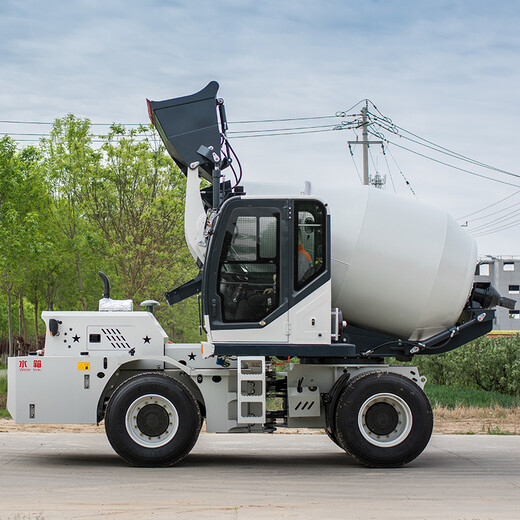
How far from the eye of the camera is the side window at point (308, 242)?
33.8 ft

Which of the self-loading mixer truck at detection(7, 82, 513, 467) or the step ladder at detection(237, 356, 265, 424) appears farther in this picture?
the step ladder at detection(237, 356, 265, 424)

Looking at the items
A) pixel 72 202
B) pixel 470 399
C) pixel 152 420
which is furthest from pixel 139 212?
pixel 152 420

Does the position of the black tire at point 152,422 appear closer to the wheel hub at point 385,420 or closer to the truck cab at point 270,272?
the truck cab at point 270,272

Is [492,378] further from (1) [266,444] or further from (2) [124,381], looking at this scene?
(2) [124,381]

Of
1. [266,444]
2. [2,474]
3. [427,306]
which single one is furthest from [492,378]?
[2,474]

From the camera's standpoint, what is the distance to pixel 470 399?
20.6 meters

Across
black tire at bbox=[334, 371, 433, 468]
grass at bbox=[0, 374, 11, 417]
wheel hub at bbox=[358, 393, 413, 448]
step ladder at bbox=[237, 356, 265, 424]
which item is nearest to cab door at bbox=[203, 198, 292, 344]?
step ladder at bbox=[237, 356, 265, 424]

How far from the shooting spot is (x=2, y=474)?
9.98 meters

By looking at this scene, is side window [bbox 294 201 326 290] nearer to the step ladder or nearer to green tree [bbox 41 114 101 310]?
the step ladder

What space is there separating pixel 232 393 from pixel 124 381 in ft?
4.58

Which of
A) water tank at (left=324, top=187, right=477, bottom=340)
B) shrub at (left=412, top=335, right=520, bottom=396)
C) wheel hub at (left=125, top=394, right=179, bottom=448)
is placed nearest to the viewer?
wheel hub at (left=125, top=394, right=179, bottom=448)

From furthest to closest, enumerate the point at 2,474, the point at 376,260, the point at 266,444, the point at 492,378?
the point at 492,378 → the point at 266,444 → the point at 376,260 → the point at 2,474

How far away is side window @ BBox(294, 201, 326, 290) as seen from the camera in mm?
10312

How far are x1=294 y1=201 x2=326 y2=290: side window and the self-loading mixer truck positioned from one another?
12 millimetres
